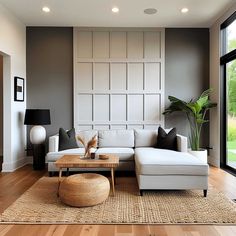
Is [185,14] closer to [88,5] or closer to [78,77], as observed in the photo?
[88,5]

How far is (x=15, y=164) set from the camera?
4711 mm

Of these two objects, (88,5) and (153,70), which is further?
(153,70)

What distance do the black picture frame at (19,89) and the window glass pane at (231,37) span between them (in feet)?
Answer: 13.7

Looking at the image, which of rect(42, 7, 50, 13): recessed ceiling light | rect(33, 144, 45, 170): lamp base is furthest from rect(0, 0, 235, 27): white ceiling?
rect(33, 144, 45, 170): lamp base

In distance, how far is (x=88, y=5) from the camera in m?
4.21

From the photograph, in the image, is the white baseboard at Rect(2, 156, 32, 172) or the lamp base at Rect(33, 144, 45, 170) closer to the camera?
the white baseboard at Rect(2, 156, 32, 172)

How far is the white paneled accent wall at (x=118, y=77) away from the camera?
17.4ft

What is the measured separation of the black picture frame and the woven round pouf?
2.66m

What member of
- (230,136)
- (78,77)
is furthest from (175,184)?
(78,77)

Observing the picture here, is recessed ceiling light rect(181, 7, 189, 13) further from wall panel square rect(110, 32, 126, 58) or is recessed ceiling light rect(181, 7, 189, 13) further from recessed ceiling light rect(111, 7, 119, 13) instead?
wall panel square rect(110, 32, 126, 58)

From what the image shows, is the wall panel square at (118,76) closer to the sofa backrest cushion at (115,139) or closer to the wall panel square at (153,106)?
the wall panel square at (153,106)

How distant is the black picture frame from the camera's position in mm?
4727

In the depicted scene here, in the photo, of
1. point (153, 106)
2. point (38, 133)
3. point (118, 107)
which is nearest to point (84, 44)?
point (118, 107)

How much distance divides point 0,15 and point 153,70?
10.3ft
